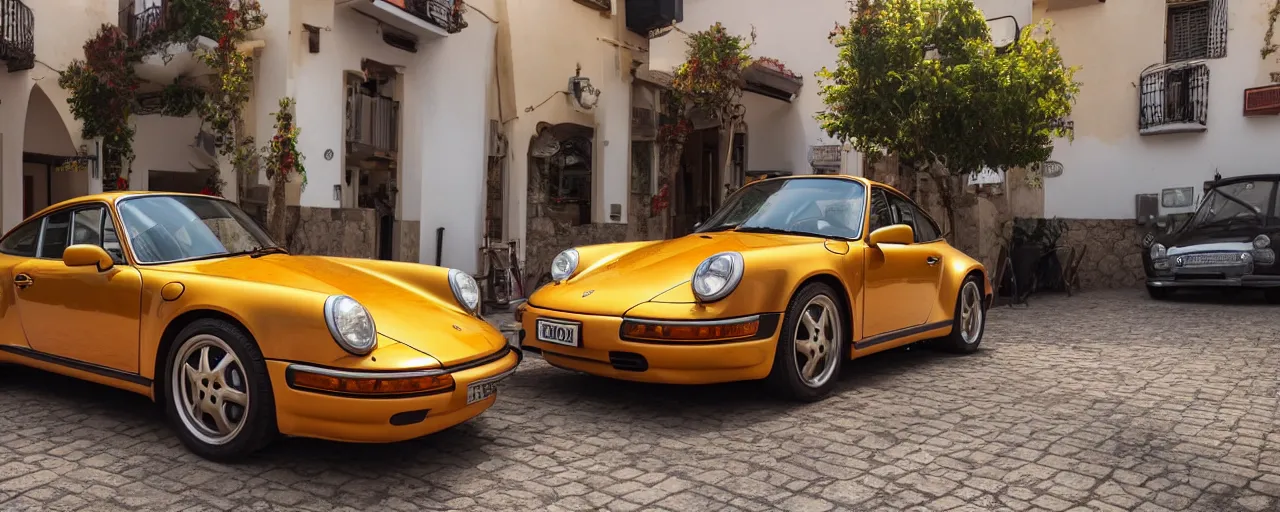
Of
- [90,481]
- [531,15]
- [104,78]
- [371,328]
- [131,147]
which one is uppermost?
[531,15]

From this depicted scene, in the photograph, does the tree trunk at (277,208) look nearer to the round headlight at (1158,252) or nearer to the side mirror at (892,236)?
the side mirror at (892,236)

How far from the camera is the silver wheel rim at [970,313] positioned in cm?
662

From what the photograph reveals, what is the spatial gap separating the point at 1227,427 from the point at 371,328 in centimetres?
427

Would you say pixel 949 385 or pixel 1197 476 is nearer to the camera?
pixel 1197 476

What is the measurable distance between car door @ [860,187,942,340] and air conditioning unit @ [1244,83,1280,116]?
11948mm


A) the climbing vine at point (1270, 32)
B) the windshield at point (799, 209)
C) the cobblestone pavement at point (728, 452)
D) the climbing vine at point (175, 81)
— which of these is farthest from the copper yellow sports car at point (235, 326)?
the climbing vine at point (1270, 32)

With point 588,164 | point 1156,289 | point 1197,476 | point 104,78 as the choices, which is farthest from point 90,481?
point 1156,289

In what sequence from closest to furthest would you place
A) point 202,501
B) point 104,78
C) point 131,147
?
1. point 202,501
2. point 104,78
3. point 131,147

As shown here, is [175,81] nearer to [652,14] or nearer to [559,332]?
[652,14]

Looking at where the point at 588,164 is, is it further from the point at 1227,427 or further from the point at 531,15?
the point at 1227,427

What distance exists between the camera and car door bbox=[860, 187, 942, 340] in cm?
522

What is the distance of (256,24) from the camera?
10047 mm

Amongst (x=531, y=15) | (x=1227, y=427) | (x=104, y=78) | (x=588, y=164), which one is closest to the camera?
(x=1227, y=427)

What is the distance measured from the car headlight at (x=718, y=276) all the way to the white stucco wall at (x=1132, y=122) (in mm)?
13998
